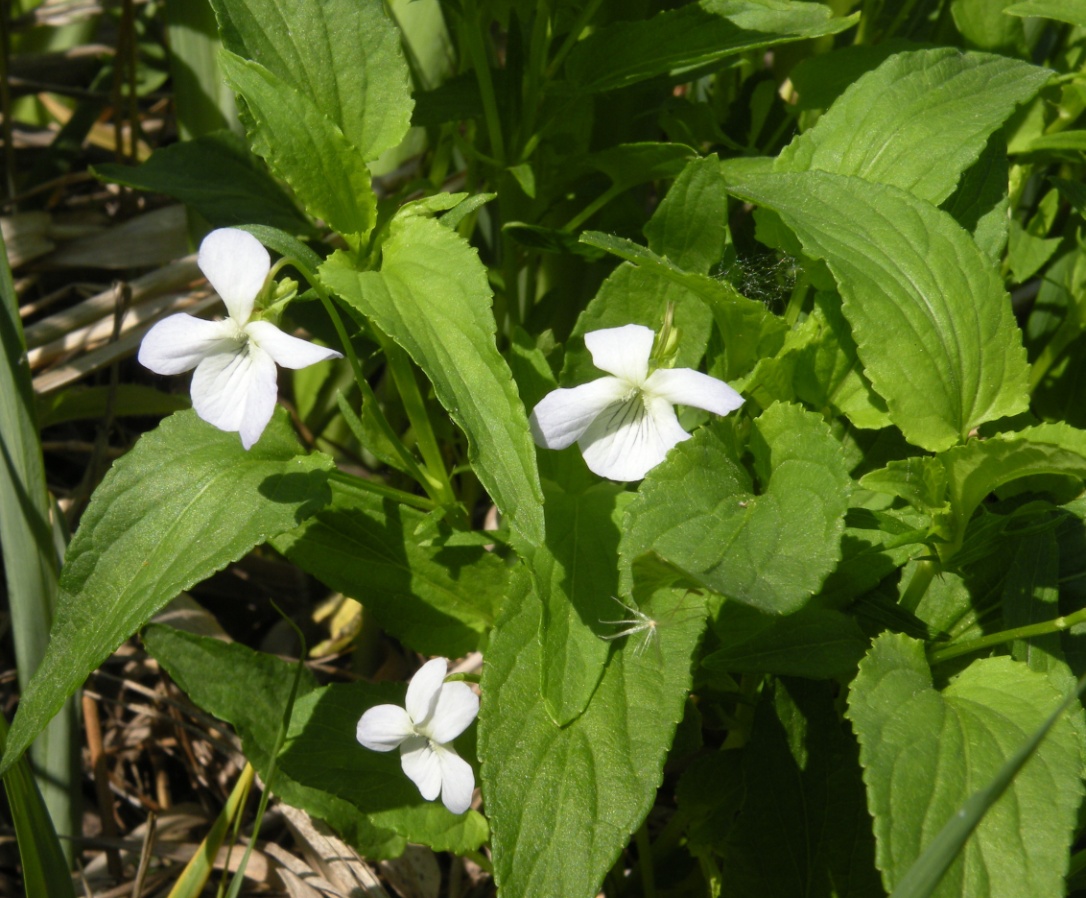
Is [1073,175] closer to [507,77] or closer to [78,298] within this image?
[507,77]

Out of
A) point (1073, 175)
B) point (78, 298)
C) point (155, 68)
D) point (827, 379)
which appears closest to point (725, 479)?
point (827, 379)

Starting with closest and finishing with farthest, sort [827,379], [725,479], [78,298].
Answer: [725,479] → [827,379] → [78,298]

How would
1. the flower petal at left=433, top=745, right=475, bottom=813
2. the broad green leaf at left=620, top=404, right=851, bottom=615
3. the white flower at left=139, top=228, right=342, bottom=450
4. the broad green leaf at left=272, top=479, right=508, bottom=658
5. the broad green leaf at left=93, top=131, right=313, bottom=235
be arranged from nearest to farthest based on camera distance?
1. the broad green leaf at left=620, top=404, right=851, bottom=615
2. the white flower at left=139, top=228, right=342, bottom=450
3. the flower petal at left=433, top=745, right=475, bottom=813
4. the broad green leaf at left=272, top=479, right=508, bottom=658
5. the broad green leaf at left=93, top=131, right=313, bottom=235

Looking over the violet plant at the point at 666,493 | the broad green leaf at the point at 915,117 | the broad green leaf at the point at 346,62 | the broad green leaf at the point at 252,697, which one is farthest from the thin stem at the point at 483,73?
the broad green leaf at the point at 252,697

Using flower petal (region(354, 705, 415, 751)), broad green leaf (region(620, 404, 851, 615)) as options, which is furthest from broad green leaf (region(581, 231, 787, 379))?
flower petal (region(354, 705, 415, 751))

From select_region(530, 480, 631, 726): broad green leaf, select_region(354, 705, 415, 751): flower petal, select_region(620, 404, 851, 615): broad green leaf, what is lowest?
select_region(354, 705, 415, 751): flower petal

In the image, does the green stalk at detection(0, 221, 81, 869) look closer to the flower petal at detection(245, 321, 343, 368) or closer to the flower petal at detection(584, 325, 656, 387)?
the flower petal at detection(245, 321, 343, 368)

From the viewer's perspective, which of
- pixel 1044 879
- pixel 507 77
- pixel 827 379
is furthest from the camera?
pixel 507 77
